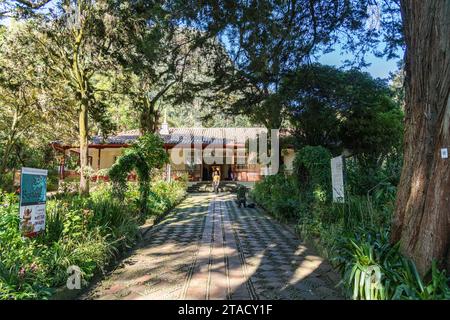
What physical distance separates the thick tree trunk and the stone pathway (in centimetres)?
131

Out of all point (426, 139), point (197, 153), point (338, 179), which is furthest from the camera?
point (197, 153)

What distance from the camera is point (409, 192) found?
4.42m

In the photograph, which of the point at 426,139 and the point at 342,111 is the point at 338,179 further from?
the point at 342,111

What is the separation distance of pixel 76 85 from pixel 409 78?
1427 cm

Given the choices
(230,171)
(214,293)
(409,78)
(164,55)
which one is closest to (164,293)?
(214,293)


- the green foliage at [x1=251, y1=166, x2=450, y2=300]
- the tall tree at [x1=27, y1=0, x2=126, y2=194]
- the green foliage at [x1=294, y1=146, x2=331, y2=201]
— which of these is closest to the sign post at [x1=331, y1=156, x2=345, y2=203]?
the green foliage at [x1=251, y1=166, x2=450, y2=300]

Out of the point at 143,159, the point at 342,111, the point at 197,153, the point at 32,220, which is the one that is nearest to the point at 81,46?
the point at 143,159

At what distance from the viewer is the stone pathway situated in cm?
482

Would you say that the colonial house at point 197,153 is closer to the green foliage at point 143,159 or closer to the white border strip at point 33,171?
the green foliage at point 143,159

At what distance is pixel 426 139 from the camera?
13.8ft

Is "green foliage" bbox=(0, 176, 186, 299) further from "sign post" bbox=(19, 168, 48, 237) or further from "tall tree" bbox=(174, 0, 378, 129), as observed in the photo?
"tall tree" bbox=(174, 0, 378, 129)

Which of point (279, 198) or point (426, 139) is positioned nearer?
point (426, 139)

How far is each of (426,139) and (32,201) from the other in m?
4.97

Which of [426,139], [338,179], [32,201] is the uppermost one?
[426,139]
